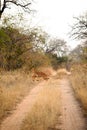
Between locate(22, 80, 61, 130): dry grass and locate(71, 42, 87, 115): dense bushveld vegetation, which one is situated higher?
locate(22, 80, 61, 130): dry grass

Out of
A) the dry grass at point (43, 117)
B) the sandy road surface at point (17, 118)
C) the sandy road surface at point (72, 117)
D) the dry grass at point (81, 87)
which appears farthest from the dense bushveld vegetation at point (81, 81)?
the sandy road surface at point (17, 118)

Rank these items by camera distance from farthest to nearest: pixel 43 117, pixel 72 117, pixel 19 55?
1. pixel 19 55
2. pixel 72 117
3. pixel 43 117

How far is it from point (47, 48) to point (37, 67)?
50.9 ft

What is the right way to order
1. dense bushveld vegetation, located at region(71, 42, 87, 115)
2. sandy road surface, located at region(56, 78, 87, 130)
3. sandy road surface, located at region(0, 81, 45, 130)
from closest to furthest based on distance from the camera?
1. sandy road surface, located at region(56, 78, 87, 130)
2. sandy road surface, located at region(0, 81, 45, 130)
3. dense bushveld vegetation, located at region(71, 42, 87, 115)

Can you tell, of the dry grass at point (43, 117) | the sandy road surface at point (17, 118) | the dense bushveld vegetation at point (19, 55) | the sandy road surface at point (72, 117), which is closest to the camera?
the dry grass at point (43, 117)

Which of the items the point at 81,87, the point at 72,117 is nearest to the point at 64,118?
the point at 72,117

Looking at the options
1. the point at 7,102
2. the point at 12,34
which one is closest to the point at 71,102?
the point at 7,102

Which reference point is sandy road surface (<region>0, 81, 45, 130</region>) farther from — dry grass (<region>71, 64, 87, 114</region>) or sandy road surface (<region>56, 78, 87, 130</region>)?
dry grass (<region>71, 64, 87, 114</region>)

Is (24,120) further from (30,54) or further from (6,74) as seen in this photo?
(30,54)

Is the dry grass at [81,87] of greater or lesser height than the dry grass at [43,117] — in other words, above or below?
below

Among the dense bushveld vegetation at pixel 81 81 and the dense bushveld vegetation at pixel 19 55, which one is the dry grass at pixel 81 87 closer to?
the dense bushveld vegetation at pixel 81 81

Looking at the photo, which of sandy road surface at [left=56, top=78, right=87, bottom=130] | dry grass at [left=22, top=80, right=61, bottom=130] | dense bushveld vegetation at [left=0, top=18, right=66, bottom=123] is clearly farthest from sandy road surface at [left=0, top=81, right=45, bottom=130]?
dense bushveld vegetation at [left=0, top=18, right=66, bottom=123]

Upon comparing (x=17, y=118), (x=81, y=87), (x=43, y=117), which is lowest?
(x=81, y=87)

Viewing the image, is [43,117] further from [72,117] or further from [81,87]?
[81,87]
